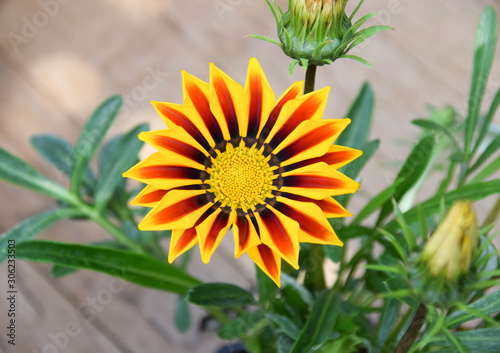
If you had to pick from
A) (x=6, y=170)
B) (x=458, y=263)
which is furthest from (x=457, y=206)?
(x=6, y=170)

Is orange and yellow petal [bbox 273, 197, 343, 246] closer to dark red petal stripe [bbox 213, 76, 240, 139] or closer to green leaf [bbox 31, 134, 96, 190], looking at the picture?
dark red petal stripe [bbox 213, 76, 240, 139]

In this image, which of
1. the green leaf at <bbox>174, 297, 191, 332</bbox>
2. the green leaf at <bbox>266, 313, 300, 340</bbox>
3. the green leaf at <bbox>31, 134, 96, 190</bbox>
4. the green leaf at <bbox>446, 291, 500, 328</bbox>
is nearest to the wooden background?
the green leaf at <bbox>174, 297, 191, 332</bbox>

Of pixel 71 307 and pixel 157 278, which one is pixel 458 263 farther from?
pixel 71 307

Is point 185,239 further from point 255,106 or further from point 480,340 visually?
point 480,340

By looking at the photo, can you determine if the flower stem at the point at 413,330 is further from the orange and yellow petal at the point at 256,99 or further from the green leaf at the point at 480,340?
the orange and yellow petal at the point at 256,99

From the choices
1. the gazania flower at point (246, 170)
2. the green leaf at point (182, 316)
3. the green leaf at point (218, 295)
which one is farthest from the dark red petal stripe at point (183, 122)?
the green leaf at point (182, 316)

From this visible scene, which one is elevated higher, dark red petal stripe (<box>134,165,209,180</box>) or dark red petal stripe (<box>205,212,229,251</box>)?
dark red petal stripe (<box>134,165,209,180</box>)
